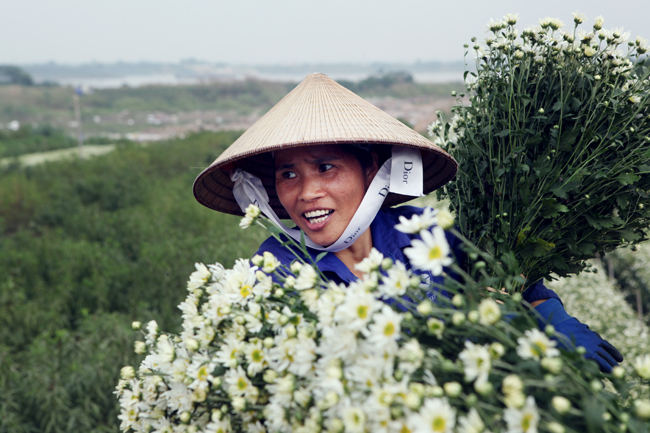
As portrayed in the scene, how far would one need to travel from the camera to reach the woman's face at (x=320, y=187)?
5.21 ft

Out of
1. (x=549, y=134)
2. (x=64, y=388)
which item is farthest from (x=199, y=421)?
(x=64, y=388)

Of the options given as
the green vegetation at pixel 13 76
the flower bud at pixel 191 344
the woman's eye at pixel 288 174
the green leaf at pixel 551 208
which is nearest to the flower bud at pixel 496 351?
the flower bud at pixel 191 344

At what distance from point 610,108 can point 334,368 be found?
1.23 metres

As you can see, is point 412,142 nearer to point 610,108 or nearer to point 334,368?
point 610,108

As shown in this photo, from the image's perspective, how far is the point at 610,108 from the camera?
54.2 inches

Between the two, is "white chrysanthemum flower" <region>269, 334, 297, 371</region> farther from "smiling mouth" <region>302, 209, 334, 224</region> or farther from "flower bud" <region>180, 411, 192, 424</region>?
"smiling mouth" <region>302, 209, 334, 224</region>

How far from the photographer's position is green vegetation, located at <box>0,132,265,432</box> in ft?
12.0

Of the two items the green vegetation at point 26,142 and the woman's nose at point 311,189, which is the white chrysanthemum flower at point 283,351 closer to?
the woman's nose at point 311,189

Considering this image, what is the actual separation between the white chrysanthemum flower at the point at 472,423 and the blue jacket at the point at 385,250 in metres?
Result: 0.76

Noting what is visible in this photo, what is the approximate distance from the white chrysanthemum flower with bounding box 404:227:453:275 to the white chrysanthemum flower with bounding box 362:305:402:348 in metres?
0.09

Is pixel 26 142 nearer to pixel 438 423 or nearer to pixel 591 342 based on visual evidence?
pixel 591 342

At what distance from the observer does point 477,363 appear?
652 mm

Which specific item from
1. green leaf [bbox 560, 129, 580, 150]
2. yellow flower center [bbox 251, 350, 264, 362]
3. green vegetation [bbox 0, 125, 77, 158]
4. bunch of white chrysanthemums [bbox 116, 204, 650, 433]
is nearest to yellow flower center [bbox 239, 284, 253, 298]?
bunch of white chrysanthemums [bbox 116, 204, 650, 433]

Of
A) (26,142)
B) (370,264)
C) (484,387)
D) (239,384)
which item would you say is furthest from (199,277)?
(26,142)
